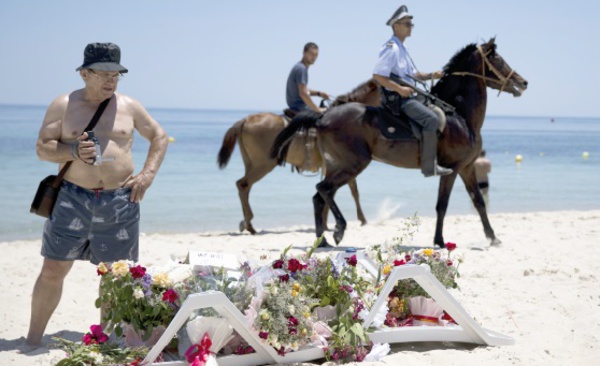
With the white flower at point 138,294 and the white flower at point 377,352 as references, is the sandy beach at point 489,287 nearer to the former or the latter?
the white flower at point 377,352

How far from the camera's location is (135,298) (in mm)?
3891

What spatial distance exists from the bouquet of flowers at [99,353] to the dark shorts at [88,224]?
824mm

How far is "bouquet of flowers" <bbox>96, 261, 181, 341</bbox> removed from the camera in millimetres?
3908

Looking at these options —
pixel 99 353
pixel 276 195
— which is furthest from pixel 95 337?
pixel 276 195

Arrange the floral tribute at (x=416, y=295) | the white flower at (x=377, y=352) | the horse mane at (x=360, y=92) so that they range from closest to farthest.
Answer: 1. the white flower at (x=377, y=352)
2. the floral tribute at (x=416, y=295)
3. the horse mane at (x=360, y=92)

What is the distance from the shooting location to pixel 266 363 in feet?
13.6

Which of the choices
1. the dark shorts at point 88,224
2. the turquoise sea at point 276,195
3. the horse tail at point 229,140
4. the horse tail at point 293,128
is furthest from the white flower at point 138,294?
the turquoise sea at point 276,195

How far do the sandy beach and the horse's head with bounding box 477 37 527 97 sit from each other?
76.9 inches

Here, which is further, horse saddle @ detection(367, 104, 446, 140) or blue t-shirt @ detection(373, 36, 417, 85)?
horse saddle @ detection(367, 104, 446, 140)

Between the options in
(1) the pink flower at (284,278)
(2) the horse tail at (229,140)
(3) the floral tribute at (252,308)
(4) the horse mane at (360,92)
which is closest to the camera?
(3) the floral tribute at (252,308)

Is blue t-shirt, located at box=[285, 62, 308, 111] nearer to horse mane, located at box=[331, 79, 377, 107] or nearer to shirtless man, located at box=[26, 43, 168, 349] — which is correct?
horse mane, located at box=[331, 79, 377, 107]

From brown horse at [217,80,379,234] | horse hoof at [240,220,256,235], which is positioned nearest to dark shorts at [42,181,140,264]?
brown horse at [217,80,379,234]

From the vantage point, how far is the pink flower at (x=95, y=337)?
3.91 metres

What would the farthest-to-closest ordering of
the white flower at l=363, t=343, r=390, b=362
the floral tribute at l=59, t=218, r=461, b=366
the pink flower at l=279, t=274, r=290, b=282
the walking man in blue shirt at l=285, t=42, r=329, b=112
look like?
the walking man in blue shirt at l=285, t=42, r=329, b=112 < the white flower at l=363, t=343, r=390, b=362 < the pink flower at l=279, t=274, r=290, b=282 < the floral tribute at l=59, t=218, r=461, b=366
